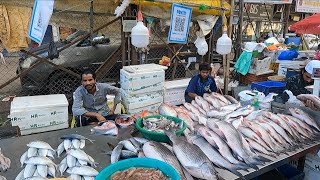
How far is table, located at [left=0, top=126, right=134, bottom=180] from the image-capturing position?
100 inches

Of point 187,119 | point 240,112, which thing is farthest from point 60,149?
point 240,112

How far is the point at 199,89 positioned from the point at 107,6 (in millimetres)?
2929

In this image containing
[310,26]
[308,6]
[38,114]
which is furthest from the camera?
[308,6]

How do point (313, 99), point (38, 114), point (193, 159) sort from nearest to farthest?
point (193, 159) → point (313, 99) → point (38, 114)

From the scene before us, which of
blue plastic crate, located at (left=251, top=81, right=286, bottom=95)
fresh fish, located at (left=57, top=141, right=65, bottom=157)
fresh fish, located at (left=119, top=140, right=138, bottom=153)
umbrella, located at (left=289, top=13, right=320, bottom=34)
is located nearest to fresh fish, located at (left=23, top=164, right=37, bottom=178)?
fresh fish, located at (left=57, top=141, right=65, bottom=157)

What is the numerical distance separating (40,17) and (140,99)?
3.28 m

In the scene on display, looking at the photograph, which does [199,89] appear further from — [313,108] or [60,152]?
[60,152]

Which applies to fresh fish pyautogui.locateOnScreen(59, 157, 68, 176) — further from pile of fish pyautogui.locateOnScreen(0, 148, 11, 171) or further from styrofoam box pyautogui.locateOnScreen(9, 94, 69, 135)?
styrofoam box pyautogui.locateOnScreen(9, 94, 69, 135)

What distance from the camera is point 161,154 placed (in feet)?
8.04

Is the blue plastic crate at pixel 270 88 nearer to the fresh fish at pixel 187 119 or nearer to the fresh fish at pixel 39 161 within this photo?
the fresh fish at pixel 187 119

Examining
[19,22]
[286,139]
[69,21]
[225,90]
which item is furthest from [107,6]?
[286,139]

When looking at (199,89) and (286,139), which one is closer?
(286,139)

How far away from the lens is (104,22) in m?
6.09

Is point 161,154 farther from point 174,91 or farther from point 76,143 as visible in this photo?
point 174,91
